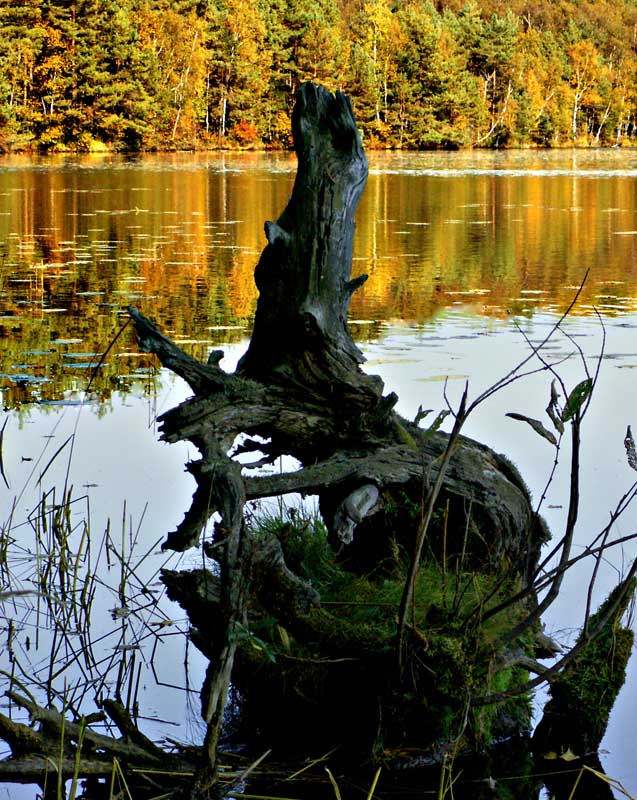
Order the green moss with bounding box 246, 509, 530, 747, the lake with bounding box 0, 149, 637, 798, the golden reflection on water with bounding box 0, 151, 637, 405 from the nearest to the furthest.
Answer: the green moss with bounding box 246, 509, 530, 747
the lake with bounding box 0, 149, 637, 798
the golden reflection on water with bounding box 0, 151, 637, 405

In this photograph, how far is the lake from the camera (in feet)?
16.4

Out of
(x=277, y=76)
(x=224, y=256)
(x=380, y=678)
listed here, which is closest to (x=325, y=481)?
(x=380, y=678)

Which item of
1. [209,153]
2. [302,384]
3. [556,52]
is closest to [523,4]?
[556,52]

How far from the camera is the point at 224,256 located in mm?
17203

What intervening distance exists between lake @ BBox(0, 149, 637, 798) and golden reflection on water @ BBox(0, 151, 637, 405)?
2.2 inches

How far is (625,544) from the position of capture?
237 inches

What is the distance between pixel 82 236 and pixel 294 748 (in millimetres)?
16135

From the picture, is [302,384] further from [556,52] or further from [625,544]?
[556,52]

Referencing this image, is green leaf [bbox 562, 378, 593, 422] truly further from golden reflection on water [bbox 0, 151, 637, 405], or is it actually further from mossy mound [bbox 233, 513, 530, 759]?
golden reflection on water [bbox 0, 151, 637, 405]

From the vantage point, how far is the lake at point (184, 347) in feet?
16.4

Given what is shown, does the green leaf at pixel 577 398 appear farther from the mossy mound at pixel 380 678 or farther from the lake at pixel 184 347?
the mossy mound at pixel 380 678

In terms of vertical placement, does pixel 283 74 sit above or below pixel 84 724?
above

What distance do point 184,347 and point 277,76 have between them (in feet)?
179

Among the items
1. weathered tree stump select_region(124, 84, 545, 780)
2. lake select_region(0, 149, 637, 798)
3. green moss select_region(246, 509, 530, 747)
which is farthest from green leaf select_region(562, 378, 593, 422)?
green moss select_region(246, 509, 530, 747)
